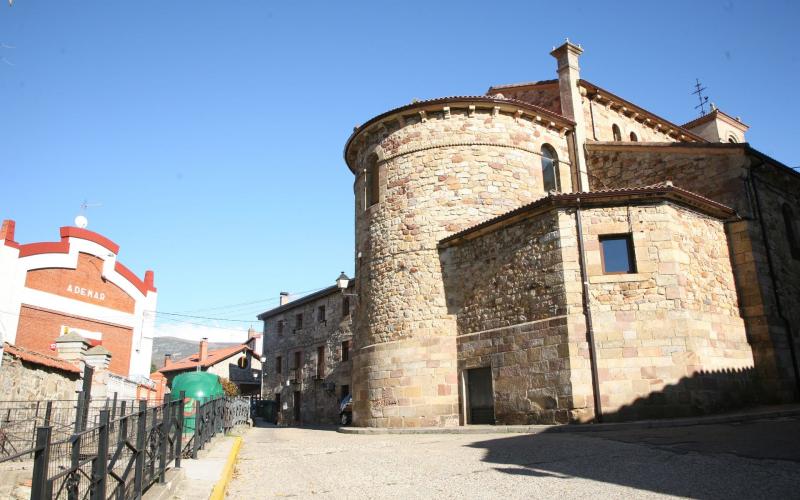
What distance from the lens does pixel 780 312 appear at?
45.8 ft

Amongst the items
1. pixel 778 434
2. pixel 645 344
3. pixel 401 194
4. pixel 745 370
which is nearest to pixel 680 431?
pixel 778 434

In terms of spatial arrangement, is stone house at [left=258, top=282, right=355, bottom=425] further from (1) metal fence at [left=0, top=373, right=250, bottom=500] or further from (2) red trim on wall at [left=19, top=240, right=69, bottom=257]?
(1) metal fence at [left=0, top=373, right=250, bottom=500]

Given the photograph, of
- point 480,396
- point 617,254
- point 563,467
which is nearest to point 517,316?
point 480,396

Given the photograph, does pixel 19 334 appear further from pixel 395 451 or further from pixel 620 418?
pixel 620 418

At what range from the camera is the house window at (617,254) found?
41.8 ft

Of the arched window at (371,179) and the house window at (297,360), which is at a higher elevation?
the arched window at (371,179)

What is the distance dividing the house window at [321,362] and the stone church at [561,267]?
14281 millimetres

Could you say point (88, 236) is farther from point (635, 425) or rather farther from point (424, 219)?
point (635, 425)

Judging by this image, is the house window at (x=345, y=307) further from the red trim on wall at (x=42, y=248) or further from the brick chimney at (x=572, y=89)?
the brick chimney at (x=572, y=89)

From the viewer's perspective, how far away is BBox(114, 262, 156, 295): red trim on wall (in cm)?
2709

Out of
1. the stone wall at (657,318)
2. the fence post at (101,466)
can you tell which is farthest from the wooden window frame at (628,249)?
the fence post at (101,466)

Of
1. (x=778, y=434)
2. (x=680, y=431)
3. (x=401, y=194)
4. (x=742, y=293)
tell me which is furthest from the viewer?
(x=401, y=194)

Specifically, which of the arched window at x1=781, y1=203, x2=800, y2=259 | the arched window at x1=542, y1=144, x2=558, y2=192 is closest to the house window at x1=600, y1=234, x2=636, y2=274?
the arched window at x1=542, y1=144, x2=558, y2=192

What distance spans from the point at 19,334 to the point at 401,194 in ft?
51.7
